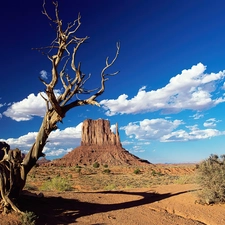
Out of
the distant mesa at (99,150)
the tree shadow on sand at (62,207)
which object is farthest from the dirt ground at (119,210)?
the distant mesa at (99,150)

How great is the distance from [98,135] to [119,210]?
107886 millimetres

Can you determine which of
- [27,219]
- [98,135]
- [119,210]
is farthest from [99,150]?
[27,219]

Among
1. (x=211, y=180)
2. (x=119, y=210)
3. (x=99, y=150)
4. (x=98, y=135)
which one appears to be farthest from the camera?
(x=98, y=135)

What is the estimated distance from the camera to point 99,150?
346 ft

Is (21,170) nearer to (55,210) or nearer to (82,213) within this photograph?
(55,210)

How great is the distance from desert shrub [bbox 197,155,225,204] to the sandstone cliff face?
9948 centimetres

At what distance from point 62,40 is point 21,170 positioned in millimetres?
4812

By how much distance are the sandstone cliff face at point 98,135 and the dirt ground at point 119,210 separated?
99.8m

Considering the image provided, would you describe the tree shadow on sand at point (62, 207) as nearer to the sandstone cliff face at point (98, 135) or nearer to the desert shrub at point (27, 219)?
the desert shrub at point (27, 219)

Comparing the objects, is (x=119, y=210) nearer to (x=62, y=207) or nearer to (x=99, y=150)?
(x=62, y=207)

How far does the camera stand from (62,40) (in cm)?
974

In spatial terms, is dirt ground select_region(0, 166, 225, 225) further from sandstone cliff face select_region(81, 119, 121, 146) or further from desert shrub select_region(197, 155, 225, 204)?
sandstone cliff face select_region(81, 119, 121, 146)

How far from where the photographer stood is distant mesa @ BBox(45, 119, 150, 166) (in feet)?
302

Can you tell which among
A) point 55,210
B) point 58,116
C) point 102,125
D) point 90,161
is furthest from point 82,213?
point 102,125
